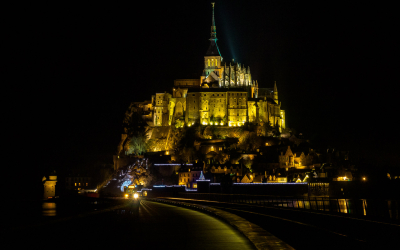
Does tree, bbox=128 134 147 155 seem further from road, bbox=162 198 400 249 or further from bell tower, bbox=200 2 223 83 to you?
road, bbox=162 198 400 249

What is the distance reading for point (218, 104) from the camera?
97375 mm

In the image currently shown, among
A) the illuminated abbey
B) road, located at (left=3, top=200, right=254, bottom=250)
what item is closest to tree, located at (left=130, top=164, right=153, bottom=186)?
the illuminated abbey

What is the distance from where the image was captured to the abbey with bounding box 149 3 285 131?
96062mm

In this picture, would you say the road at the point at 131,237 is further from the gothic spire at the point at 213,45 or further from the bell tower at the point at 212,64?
the gothic spire at the point at 213,45

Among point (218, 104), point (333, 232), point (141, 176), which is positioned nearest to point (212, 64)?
point (218, 104)

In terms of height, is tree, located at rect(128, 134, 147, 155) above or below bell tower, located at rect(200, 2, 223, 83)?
below

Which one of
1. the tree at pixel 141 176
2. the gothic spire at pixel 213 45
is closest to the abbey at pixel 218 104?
the gothic spire at pixel 213 45

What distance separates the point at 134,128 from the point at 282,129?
35.5 metres

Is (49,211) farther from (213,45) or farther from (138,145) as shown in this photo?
(213,45)

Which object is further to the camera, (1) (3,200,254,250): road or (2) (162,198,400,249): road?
(1) (3,200,254,250): road

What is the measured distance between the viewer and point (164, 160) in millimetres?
85375

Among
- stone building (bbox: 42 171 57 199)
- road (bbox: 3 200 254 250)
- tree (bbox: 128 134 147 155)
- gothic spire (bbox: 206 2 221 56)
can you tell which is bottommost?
road (bbox: 3 200 254 250)

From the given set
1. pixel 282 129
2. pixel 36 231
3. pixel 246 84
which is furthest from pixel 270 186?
pixel 36 231

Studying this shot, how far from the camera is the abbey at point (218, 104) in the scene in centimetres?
9606
